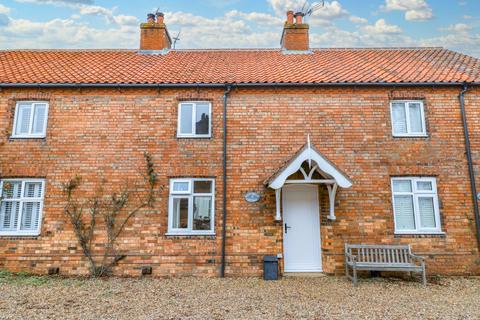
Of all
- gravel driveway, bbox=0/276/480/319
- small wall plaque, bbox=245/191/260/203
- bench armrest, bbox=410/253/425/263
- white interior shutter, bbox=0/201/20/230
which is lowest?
gravel driveway, bbox=0/276/480/319

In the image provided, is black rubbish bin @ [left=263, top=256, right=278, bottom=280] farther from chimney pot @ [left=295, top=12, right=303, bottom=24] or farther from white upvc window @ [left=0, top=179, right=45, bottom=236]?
chimney pot @ [left=295, top=12, right=303, bottom=24]

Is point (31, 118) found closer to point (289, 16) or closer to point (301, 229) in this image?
point (301, 229)

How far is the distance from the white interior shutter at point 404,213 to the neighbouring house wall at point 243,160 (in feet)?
0.86

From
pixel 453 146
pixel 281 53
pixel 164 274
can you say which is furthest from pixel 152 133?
pixel 453 146

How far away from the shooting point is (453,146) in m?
8.60

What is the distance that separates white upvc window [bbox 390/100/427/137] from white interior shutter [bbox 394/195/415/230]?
179 centimetres

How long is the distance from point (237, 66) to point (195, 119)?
3002mm

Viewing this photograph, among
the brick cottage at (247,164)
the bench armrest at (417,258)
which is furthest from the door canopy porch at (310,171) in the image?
the bench armrest at (417,258)

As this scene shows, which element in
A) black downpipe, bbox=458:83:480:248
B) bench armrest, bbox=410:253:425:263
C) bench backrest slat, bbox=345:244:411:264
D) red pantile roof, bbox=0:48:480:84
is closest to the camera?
bench armrest, bbox=410:253:425:263

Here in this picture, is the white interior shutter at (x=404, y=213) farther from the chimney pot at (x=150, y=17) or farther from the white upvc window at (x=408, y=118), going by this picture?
the chimney pot at (x=150, y=17)

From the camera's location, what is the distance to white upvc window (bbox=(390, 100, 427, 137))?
880 centimetres

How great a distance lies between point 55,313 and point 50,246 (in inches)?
124

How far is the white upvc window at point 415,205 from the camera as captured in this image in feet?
27.1

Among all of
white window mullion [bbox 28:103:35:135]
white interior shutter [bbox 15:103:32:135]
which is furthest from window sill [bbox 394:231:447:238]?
white interior shutter [bbox 15:103:32:135]
